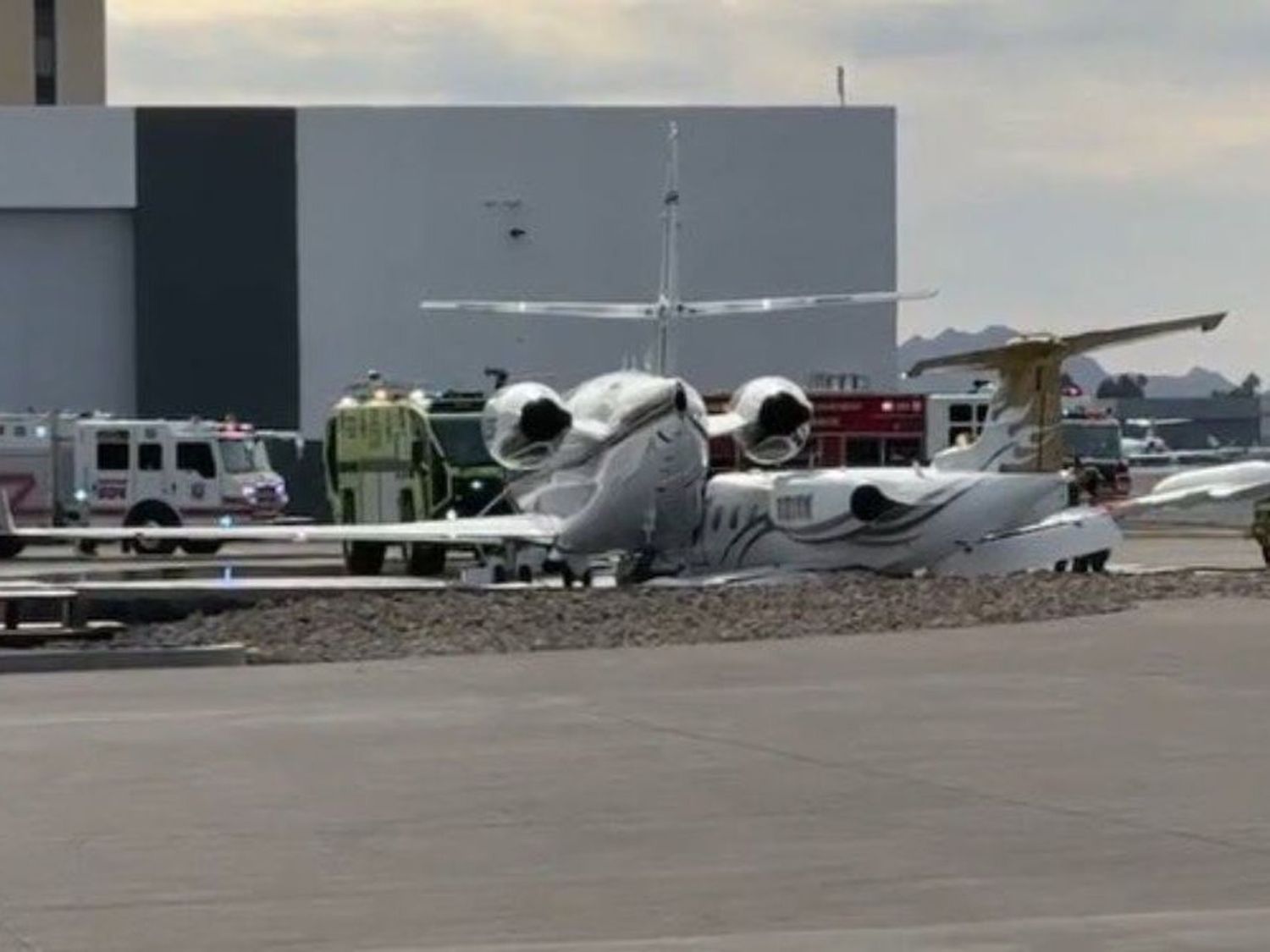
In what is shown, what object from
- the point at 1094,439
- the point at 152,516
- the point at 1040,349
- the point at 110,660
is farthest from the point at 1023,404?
the point at 1094,439

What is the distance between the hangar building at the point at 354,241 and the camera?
245 feet

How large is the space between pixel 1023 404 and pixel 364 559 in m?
13.0

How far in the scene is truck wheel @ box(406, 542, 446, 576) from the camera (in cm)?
4678

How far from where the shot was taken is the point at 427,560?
154 ft

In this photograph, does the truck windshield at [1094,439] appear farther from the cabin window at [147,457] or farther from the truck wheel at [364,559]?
the truck wheel at [364,559]

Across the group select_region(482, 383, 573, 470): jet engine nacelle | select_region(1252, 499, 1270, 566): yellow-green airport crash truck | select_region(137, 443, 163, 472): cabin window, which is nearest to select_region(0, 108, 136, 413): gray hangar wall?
select_region(137, 443, 163, 472): cabin window

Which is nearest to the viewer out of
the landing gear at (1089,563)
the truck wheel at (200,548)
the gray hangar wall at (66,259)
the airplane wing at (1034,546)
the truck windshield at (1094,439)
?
the airplane wing at (1034,546)

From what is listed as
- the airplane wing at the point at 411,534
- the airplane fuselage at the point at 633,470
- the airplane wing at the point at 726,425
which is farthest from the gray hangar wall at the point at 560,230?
the airplane fuselage at the point at 633,470

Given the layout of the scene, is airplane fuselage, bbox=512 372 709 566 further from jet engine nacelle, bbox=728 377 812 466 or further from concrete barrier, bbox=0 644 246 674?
concrete barrier, bbox=0 644 246 674

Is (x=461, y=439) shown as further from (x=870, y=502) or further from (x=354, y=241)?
(x=354, y=241)

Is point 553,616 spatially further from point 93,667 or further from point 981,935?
point 981,935

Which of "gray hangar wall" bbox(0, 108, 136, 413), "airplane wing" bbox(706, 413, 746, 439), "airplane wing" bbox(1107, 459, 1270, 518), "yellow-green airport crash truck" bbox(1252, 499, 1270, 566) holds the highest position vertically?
"gray hangar wall" bbox(0, 108, 136, 413)

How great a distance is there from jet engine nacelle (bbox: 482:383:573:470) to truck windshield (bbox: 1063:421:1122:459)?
2905 centimetres

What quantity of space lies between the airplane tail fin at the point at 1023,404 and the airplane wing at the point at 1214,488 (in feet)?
9.76
